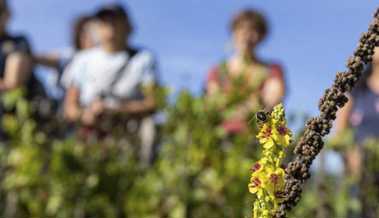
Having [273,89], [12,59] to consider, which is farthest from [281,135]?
[12,59]

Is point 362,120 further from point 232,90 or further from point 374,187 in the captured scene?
point 232,90

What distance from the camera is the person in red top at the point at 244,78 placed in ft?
15.7

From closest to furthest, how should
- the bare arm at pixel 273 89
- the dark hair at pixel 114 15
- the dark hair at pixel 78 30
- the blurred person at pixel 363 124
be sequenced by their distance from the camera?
the bare arm at pixel 273 89 → the blurred person at pixel 363 124 → the dark hair at pixel 114 15 → the dark hair at pixel 78 30

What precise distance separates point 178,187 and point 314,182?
107cm

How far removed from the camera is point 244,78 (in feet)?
15.7

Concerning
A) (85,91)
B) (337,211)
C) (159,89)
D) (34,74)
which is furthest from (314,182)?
(34,74)

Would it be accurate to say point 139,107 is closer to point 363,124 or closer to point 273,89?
point 273,89

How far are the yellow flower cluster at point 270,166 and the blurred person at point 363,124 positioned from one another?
3.74 metres

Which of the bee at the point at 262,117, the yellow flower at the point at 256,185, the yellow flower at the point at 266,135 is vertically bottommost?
the yellow flower at the point at 256,185

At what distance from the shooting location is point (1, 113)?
17.5 ft

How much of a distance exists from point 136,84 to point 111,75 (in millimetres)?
168

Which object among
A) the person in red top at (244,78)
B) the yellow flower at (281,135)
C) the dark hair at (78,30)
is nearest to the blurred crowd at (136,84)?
the person in red top at (244,78)

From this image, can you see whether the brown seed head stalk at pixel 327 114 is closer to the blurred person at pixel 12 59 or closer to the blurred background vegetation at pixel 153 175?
the blurred background vegetation at pixel 153 175

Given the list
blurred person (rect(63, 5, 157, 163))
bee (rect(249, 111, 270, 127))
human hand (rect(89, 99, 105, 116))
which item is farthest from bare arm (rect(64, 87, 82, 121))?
bee (rect(249, 111, 270, 127))
